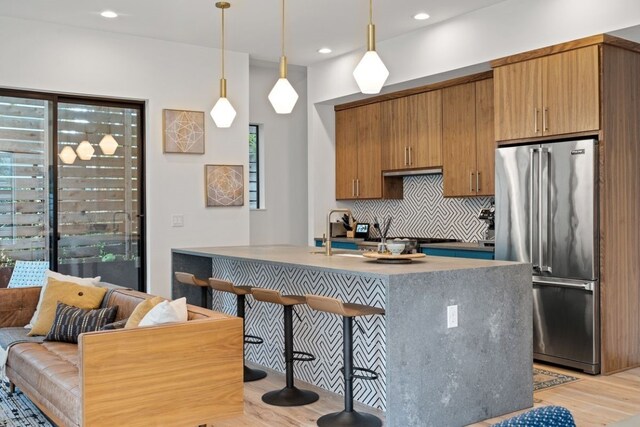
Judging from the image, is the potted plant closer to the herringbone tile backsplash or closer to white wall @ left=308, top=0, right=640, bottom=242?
white wall @ left=308, top=0, right=640, bottom=242

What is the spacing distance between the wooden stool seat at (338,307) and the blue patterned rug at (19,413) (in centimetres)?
163

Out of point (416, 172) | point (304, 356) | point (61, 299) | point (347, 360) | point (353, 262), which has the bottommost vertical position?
point (304, 356)

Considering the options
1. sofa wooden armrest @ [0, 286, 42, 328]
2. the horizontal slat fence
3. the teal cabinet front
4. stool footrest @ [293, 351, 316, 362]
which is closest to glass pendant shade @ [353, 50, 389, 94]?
stool footrest @ [293, 351, 316, 362]

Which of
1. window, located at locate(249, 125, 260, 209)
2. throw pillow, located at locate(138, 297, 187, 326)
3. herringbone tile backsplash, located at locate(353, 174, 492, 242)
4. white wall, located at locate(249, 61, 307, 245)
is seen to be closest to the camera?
throw pillow, located at locate(138, 297, 187, 326)

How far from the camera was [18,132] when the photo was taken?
5730 millimetres

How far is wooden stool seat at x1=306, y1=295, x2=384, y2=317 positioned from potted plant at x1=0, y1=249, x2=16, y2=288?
3364mm

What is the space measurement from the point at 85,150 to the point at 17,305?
1.92 meters

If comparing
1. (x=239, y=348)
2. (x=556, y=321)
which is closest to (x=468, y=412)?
(x=239, y=348)

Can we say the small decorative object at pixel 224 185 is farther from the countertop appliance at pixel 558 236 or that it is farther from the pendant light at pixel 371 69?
the pendant light at pixel 371 69

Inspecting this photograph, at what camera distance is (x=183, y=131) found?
6.48m

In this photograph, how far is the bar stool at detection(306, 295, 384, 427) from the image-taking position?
11.1 ft

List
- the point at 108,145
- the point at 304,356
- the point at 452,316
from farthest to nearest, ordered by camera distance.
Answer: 1. the point at 108,145
2. the point at 304,356
3. the point at 452,316

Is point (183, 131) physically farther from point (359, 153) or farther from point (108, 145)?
point (359, 153)

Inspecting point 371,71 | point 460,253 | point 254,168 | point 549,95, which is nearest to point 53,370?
→ point 371,71
